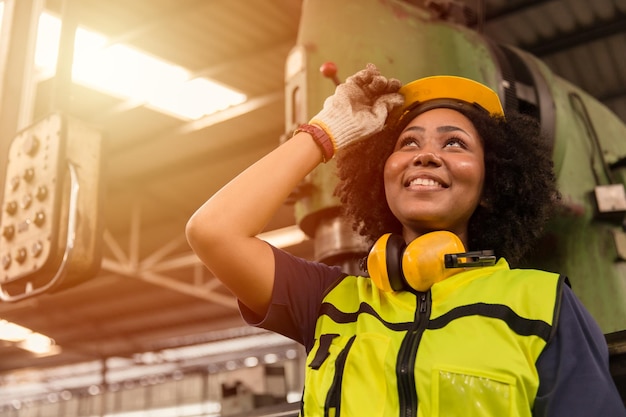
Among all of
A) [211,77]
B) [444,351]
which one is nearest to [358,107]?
[444,351]

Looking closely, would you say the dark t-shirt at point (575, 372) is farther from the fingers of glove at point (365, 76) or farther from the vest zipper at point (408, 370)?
the fingers of glove at point (365, 76)

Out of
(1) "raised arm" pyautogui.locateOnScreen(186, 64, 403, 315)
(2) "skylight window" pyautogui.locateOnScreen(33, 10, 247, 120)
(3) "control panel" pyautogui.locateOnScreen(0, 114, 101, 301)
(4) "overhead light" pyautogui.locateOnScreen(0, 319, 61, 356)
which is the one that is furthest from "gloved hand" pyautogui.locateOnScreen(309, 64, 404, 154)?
(4) "overhead light" pyautogui.locateOnScreen(0, 319, 61, 356)

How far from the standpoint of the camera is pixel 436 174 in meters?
1.28

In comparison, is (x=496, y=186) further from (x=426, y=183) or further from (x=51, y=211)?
(x=51, y=211)

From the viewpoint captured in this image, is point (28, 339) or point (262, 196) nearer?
point (262, 196)

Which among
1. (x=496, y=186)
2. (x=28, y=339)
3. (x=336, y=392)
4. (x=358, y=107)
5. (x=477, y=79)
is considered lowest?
(x=336, y=392)

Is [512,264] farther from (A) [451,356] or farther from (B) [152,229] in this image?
(B) [152,229]

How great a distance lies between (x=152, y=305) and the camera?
1037 centimetres

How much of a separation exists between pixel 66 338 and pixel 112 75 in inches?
327

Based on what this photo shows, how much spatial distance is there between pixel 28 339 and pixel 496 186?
11023 mm

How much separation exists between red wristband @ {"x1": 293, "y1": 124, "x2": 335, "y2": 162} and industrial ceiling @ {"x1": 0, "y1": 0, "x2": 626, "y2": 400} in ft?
2.52

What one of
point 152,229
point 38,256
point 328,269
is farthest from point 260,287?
point 152,229

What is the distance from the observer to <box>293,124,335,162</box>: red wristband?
4.48ft

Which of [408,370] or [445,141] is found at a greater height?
[445,141]
